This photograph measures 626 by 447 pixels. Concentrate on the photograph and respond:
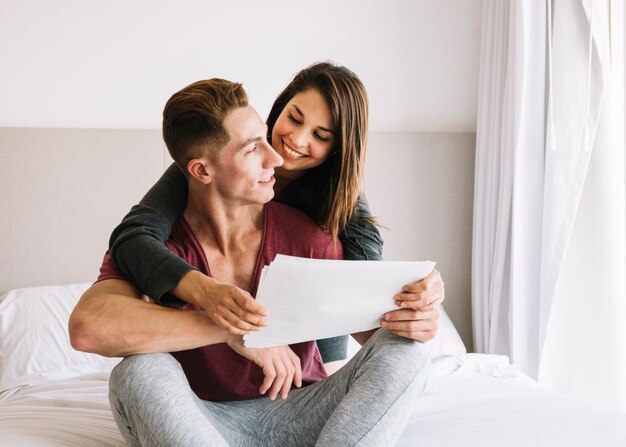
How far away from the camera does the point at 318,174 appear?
5.86ft

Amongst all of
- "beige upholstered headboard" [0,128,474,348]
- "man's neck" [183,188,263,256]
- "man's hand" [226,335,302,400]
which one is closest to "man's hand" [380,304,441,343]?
"man's hand" [226,335,302,400]

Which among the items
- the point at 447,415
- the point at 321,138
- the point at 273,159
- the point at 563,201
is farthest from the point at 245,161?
the point at 563,201

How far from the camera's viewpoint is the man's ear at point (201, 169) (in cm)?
153

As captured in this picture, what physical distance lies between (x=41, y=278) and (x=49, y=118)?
1.93ft

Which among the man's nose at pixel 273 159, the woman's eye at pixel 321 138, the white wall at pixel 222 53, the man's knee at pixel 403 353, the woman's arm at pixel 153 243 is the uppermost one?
the white wall at pixel 222 53

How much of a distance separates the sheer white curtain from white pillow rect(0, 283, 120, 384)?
143 centimetres

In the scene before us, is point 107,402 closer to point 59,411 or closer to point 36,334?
point 59,411

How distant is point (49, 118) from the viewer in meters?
2.71

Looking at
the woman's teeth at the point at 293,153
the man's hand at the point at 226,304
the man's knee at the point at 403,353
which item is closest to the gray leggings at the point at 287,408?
the man's knee at the point at 403,353

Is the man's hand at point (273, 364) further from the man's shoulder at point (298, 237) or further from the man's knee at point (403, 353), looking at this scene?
the man's shoulder at point (298, 237)

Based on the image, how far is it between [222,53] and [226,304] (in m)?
1.79

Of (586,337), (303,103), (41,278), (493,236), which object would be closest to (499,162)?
(493,236)

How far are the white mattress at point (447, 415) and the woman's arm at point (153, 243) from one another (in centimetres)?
40

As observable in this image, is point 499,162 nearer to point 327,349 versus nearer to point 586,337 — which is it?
point 586,337
